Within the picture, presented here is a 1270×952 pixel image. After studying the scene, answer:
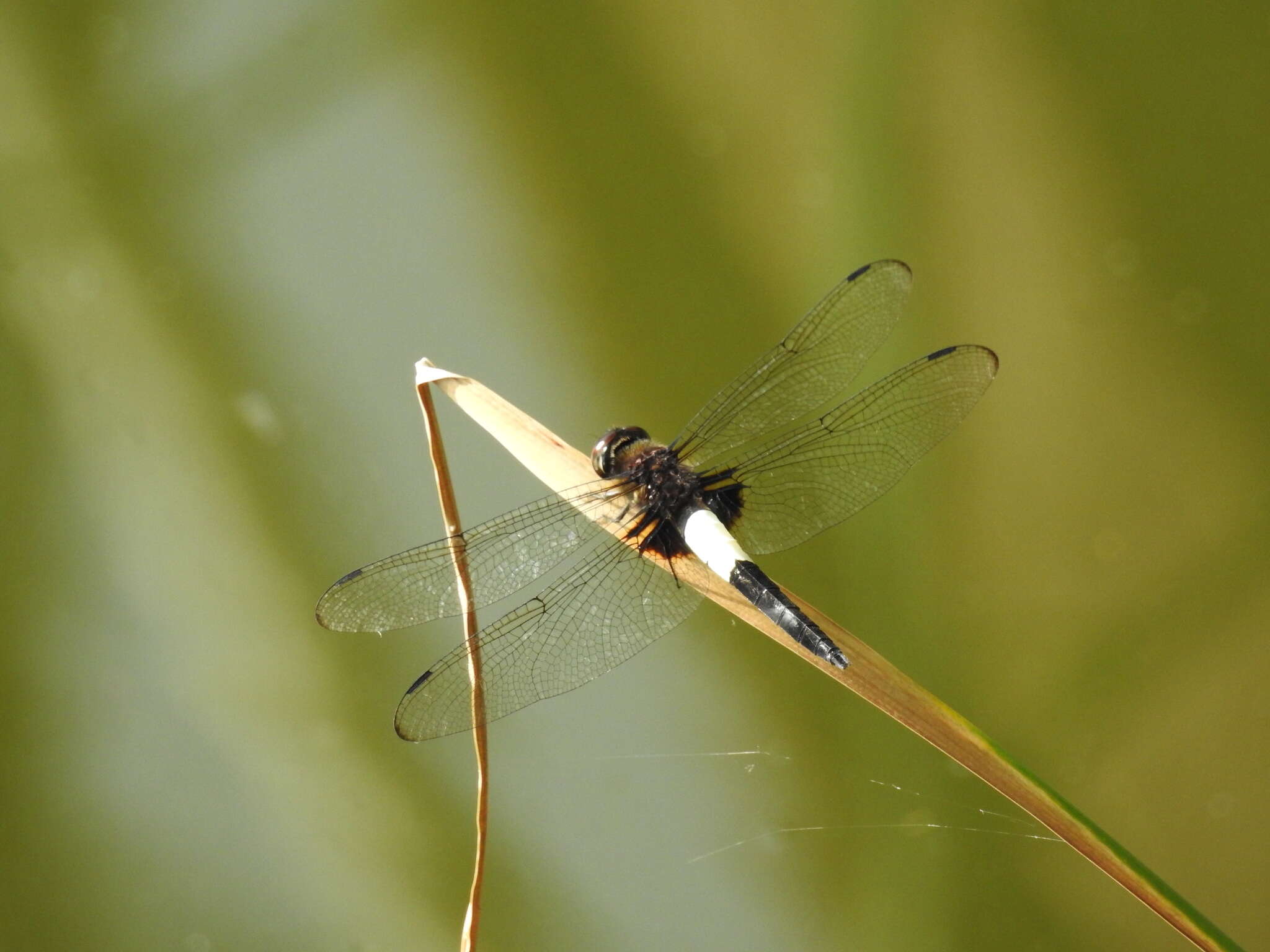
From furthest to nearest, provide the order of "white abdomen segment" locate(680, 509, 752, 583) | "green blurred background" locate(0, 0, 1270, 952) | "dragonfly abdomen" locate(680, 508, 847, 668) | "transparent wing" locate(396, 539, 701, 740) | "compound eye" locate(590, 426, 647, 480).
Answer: "green blurred background" locate(0, 0, 1270, 952), "compound eye" locate(590, 426, 647, 480), "white abdomen segment" locate(680, 509, 752, 583), "transparent wing" locate(396, 539, 701, 740), "dragonfly abdomen" locate(680, 508, 847, 668)

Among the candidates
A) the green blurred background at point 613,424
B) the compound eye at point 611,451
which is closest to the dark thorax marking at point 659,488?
the compound eye at point 611,451

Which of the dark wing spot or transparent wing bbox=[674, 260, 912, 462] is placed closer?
the dark wing spot

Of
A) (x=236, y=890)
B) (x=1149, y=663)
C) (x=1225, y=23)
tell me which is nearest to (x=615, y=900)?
(x=236, y=890)

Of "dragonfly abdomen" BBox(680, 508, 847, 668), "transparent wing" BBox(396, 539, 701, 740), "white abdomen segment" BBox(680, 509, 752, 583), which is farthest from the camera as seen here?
"white abdomen segment" BBox(680, 509, 752, 583)

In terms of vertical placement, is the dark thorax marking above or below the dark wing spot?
above

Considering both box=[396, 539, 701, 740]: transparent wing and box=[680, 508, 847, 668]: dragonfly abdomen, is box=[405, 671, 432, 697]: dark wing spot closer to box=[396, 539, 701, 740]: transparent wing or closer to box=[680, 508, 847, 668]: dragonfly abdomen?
box=[396, 539, 701, 740]: transparent wing

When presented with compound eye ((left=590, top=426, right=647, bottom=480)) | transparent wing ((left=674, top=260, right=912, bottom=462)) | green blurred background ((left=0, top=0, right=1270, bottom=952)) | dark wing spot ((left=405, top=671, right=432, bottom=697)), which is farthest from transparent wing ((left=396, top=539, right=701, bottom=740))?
green blurred background ((left=0, top=0, right=1270, bottom=952))

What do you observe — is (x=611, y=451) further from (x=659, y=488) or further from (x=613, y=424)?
(x=613, y=424)
